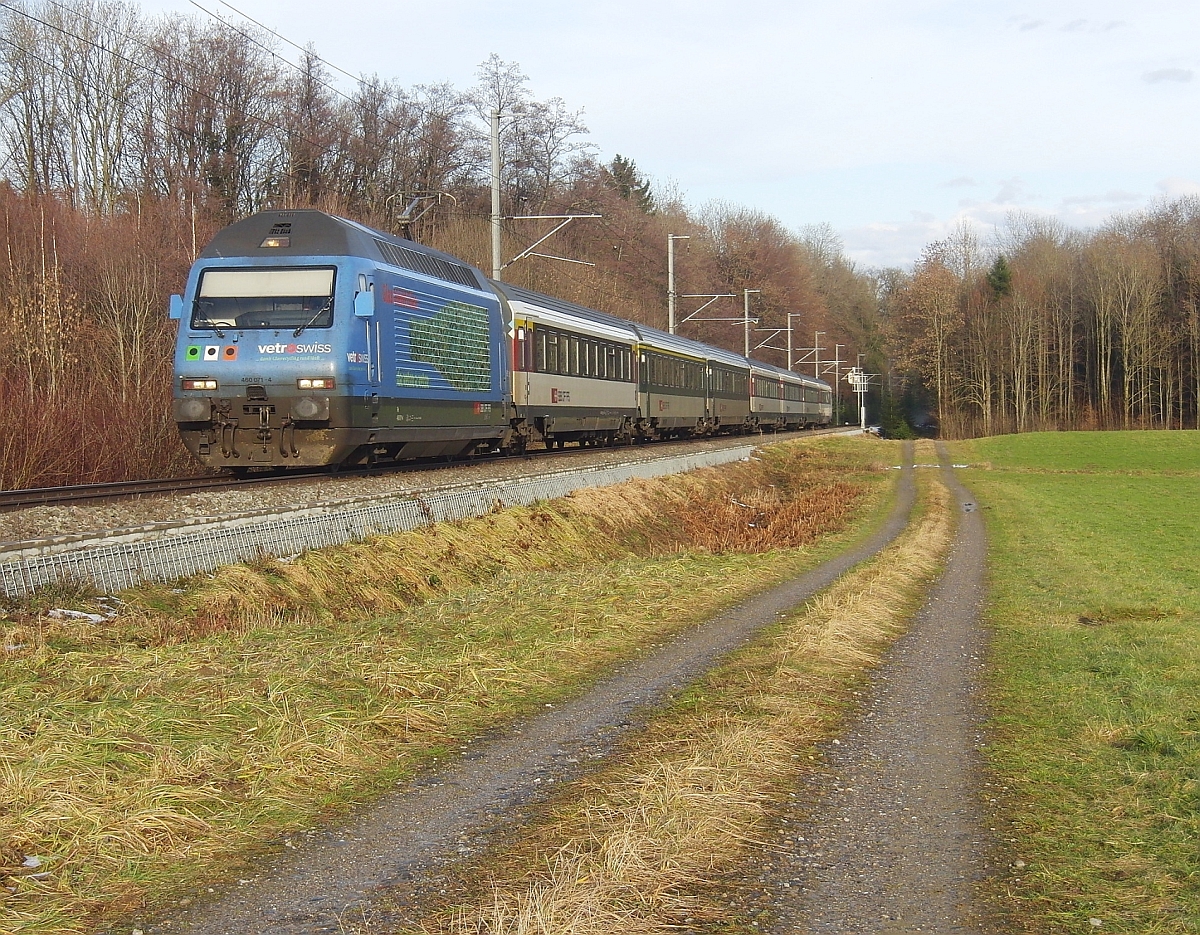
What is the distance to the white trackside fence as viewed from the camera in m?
8.44

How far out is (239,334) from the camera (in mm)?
14672

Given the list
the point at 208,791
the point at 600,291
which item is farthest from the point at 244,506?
the point at 600,291

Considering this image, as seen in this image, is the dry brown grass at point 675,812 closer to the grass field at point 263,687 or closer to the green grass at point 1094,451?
the grass field at point 263,687

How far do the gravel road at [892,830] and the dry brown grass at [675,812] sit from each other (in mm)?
204

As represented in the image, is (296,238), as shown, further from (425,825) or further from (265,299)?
(425,825)

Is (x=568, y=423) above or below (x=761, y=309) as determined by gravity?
below

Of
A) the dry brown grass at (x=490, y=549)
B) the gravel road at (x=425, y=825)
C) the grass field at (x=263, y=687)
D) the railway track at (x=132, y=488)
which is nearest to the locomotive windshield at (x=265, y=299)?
the railway track at (x=132, y=488)

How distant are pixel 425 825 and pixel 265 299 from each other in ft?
37.6

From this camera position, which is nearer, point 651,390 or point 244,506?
point 244,506

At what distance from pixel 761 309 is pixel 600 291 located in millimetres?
34277

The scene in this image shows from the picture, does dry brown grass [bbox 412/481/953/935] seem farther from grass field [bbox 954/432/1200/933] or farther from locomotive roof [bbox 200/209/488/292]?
locomotive roof [bbox 200/209/488/292]

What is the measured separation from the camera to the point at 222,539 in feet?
33.4

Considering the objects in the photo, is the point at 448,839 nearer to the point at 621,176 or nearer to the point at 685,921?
the point at 685,921

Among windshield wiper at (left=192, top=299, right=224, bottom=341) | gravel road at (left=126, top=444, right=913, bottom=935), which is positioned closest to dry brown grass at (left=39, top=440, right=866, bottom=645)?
gravel road at (left=126, top=444, right=913, bottom=935)
